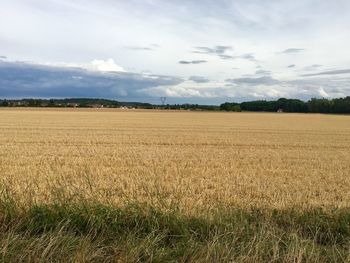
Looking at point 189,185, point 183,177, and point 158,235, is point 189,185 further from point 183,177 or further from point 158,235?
point 158,235

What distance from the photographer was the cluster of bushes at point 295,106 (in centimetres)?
14850

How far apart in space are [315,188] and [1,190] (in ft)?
28.6

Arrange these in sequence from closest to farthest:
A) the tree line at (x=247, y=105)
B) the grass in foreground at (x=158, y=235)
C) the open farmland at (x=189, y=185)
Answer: the grass in foreground at (x=158, y=235)
the open farmland at (x=189, y=185)
the tree line at (x=247, y=105)

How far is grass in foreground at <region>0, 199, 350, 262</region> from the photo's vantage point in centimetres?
437

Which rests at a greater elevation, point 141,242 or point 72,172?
point 141,242

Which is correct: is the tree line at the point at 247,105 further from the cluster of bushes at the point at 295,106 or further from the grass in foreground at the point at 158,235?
the grass in foreground at the point at 158,235

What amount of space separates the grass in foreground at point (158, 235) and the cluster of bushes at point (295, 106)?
150m

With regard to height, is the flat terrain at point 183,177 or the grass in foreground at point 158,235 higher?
the grass in foreground at point 158,235

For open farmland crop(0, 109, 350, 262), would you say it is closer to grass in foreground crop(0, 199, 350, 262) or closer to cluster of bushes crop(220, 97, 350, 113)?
grass in foreground crop(0, 199, 350, 262)

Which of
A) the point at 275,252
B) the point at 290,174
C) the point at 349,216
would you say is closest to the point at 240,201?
the point at 349,216

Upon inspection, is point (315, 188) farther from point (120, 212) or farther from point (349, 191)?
point (120, 212)

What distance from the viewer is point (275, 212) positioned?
22.6ft

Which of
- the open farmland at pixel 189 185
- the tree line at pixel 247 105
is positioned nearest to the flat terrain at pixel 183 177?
the open farmland at pixel 189 185

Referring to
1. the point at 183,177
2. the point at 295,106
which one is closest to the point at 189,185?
the point at 183,177
